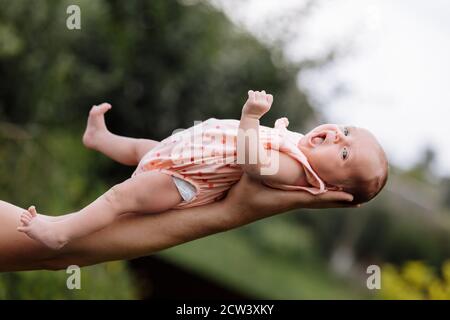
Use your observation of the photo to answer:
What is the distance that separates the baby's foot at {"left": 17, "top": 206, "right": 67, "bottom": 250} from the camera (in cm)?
224

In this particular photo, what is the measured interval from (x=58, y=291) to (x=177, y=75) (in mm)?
2542

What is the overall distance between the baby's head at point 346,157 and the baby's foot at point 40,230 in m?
0.76

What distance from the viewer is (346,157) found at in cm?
227

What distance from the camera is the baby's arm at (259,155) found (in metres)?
2.06

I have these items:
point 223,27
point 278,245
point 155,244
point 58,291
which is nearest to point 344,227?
point 278,245

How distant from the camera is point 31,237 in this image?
7.47 feet

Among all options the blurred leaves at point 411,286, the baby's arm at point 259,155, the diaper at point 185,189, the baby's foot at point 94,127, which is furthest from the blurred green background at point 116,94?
the baby's arm at point 259,155

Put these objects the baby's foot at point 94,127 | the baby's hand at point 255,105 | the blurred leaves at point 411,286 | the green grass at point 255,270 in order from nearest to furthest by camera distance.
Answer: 1. the baby's hand at point 255,105
2. the baby's foot at point 94,127
3. the blurred leaves at point 411,286
4. the green grass at point 255,270

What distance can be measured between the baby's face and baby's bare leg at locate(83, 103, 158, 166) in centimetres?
54

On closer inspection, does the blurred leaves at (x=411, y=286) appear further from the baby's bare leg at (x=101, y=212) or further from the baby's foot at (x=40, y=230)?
the baby's foot at (x=40, y=230)

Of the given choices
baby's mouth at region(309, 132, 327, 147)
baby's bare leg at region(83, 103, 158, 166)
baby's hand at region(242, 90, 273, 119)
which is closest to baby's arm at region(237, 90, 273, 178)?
baby's hand at region(242, 90, 273, 119)

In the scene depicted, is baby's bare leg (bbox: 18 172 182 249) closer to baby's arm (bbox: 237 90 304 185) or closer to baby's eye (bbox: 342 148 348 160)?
baby's arm (bbox: 237 90 304 185)

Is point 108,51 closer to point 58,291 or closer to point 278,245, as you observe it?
point 58,291

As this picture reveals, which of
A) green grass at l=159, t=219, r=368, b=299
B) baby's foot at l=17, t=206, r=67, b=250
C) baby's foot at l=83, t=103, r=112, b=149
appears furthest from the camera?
green grass at l=159, t=219, r=368, b=299
